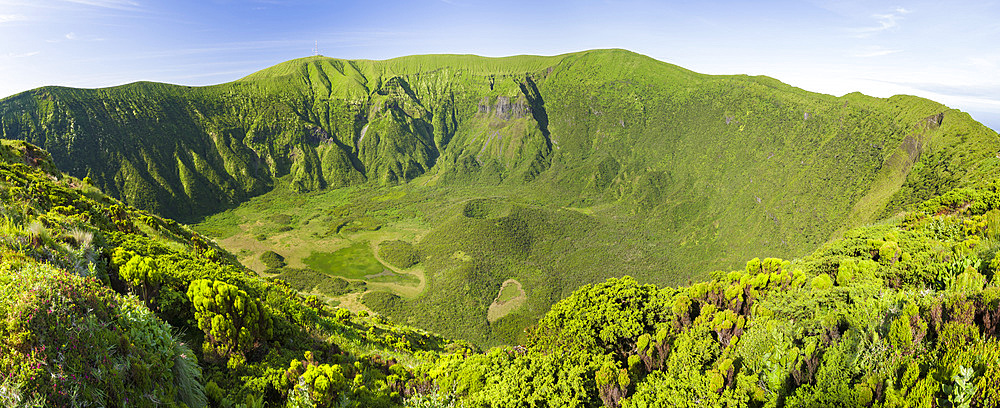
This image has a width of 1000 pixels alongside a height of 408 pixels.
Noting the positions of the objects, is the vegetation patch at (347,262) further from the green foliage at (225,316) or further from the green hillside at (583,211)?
the green foliage at (225,316)

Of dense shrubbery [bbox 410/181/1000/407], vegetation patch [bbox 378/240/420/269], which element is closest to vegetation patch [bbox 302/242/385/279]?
vegetation patch [bbox 378/240/420/269]

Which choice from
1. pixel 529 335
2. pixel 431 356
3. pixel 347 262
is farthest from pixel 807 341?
pixel 347 262

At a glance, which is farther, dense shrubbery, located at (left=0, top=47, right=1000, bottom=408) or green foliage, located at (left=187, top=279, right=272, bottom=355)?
green foliage, located at (left=187, top=279, right=272, bottom=355)

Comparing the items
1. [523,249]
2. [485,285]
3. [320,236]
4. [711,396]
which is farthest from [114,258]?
[320,236]

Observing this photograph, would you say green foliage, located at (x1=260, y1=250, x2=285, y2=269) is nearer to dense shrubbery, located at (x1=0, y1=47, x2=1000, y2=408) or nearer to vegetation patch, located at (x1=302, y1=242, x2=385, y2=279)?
vegetation patch, located at (x1=302, y1=242, x2=385, y2=279)

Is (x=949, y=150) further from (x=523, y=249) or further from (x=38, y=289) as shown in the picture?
(x=38, y=289)

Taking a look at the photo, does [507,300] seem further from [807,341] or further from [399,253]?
[807,341]

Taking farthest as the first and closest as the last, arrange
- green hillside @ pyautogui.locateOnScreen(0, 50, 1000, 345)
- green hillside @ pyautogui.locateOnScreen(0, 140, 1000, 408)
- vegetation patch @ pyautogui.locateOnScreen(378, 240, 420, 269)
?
vegetation patch @ pyautogui.locateOnScreen(378, 240, 420, 269) < green hillside @ pyautogui.locateOnScreen(0, 50, 1000, 345) < green hillside @ pyautogui.locateOnScreen(0, 140, 1000, 408)

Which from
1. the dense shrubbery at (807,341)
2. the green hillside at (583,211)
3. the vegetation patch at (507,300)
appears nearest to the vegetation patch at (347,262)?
the green hillside at (583,211)

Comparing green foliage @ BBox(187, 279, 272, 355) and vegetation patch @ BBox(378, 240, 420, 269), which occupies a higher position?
green foliage @ BBox(187, 279, 272, 355)

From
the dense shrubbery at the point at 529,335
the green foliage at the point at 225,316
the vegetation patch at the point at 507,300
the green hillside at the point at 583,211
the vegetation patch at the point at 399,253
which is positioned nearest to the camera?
the dense shrubbery at the point at 529,335

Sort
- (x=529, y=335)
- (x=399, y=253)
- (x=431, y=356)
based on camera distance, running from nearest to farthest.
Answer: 1. (x=431, y=356)
2. (x=529, y=335)
3. (x=399, y=253)
